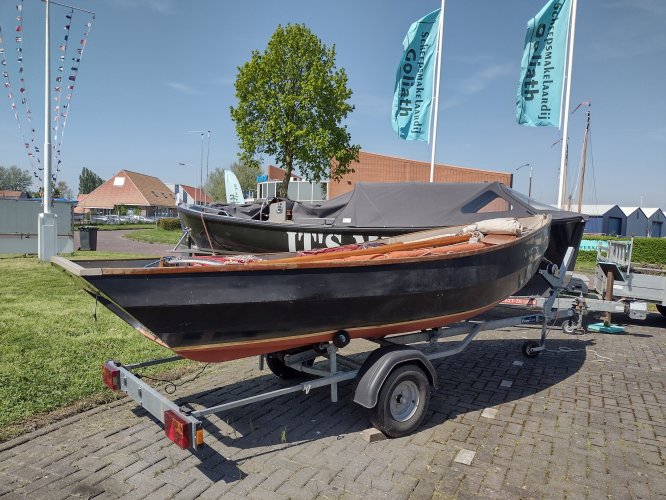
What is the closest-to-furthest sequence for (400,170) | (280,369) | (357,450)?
(357,450) < (280,369) < (400,170)

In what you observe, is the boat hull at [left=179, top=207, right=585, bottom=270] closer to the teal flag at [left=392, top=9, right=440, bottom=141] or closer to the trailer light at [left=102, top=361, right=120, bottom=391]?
the trailer light at [left=102, top=361, right=120, bottom=391]

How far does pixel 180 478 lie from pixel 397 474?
149cm

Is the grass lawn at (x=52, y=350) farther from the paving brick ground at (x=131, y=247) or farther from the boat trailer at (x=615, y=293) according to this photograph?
the paving brick ground at (x=131, y=247)

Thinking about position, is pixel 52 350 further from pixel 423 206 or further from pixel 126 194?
pixel 126 194

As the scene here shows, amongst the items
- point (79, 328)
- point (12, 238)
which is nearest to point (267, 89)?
point (12, 238)

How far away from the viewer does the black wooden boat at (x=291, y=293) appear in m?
2.90

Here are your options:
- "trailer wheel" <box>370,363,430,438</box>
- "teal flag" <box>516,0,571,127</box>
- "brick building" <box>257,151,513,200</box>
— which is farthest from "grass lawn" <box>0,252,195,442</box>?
"brick building" <box>257,151,513,200</box>

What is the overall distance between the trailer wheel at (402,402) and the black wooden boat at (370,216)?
13.5ft

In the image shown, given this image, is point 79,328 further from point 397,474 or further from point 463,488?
point 463,488

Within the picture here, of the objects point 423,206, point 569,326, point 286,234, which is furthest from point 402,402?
point 286,234

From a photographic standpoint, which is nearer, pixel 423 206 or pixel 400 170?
pixel 423 206

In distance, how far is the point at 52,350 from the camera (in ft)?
17.8

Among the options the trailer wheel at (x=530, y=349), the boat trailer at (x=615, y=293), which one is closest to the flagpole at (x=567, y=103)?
the boat trailer at (x=615, y=293)

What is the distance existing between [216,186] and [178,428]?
66.9 m
